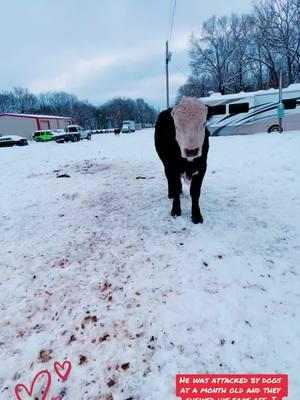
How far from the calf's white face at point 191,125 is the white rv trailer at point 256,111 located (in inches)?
541

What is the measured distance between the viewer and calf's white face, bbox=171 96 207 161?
9.62ft

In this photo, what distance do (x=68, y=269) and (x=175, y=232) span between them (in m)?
1.41

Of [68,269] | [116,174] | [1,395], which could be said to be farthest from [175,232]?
[116,174]

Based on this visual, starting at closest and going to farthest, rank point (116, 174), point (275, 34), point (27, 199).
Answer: point (27, 199) → point (116, 174) → point (275, 34)

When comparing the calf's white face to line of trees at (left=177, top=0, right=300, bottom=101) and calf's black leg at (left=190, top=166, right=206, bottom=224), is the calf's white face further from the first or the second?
line of trees at (left=177, top=0, right=300, bottom=101)

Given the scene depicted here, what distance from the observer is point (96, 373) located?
1535mm

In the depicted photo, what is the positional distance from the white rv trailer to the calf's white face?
1374 centimetres

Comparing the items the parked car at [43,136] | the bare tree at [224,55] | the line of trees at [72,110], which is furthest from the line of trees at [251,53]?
the line of trees at [72,110]

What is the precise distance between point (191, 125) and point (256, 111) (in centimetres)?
1661

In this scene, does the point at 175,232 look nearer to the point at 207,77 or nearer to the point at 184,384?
the point at 184,384

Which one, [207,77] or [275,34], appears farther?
[207,77]

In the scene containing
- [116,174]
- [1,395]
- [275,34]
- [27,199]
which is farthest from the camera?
[275,34]

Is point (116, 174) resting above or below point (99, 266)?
above

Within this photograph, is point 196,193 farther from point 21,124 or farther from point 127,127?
point 21,124
